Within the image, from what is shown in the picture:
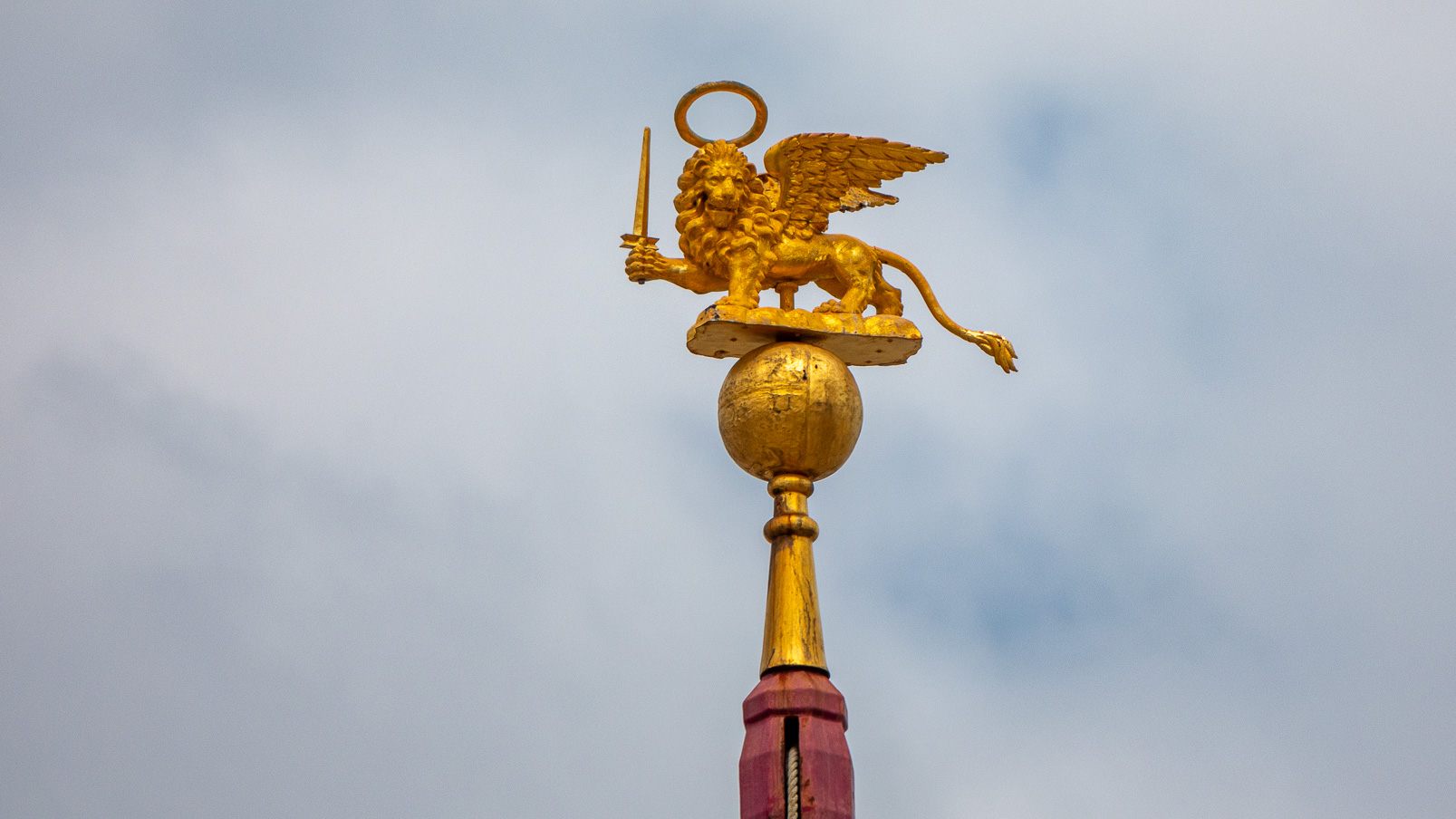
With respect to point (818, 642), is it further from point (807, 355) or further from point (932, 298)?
point (932, 298)

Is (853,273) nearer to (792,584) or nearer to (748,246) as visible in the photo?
(748,246)

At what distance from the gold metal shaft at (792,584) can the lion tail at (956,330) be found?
1195 mm

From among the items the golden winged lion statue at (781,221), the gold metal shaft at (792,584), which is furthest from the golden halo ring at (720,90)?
the gold metal shaft at (792,584)

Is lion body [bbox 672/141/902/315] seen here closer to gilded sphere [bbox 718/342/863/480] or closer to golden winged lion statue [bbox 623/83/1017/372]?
golden winged lion statue [bbox 623/83/1017/372]

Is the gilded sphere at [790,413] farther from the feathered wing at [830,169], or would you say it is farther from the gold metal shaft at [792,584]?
the feathered wing at [830,169]

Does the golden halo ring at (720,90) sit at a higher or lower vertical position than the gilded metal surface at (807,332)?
higher

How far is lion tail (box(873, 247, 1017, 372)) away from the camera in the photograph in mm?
9195

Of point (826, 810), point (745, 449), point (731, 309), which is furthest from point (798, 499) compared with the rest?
point (826, 810)

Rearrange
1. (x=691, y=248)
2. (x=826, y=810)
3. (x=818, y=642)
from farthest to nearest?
(x=691, y=248) < (x=818, y=642) < (x=826, y=810)

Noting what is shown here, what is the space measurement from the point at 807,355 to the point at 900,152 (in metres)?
1.17

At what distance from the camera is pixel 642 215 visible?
29.3 feet

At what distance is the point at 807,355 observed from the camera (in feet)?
28.1

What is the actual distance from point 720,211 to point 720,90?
574 millimetres

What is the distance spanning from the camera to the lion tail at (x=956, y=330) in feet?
30.2
